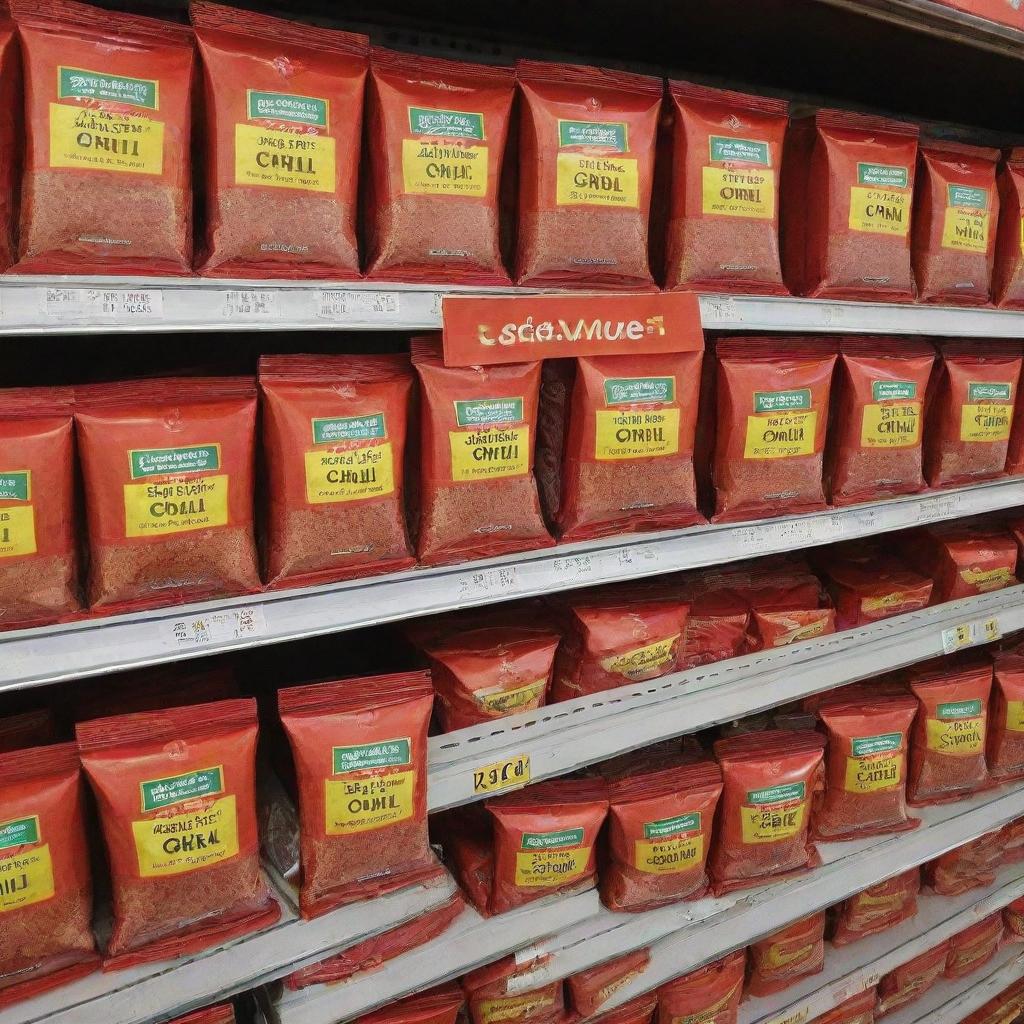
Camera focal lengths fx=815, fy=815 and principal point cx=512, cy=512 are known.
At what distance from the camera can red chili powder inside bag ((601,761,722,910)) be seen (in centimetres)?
147

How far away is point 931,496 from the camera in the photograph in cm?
166

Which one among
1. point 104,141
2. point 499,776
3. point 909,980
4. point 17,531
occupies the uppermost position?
point 104,141

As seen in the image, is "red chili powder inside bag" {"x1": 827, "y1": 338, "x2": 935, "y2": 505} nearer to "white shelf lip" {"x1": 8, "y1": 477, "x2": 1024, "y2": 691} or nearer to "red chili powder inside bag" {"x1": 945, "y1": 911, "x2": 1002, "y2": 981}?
"white shelf lip" {"x1": 8, "y1": 477, "x2": 1024, "y2": 691}

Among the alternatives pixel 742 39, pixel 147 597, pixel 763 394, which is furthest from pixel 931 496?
pixel 147 597

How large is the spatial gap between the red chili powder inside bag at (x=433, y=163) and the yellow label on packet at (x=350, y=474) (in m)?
0.25

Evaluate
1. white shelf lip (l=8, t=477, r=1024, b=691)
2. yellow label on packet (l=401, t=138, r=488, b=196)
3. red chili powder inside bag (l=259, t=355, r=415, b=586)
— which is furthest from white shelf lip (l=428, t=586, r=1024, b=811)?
yellow label on packet (l=401, t=138, r=488, b=196)

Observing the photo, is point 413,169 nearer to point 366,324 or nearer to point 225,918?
point 366,324

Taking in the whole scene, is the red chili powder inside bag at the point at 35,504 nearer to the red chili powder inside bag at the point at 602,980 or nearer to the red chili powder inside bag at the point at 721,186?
the red chili powder inside bag at the point at 721,186

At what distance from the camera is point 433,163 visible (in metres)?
1.12

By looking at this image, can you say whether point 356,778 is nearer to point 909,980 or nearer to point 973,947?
point 909,980

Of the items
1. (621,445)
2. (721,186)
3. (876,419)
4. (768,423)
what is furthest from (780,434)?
(721,186)

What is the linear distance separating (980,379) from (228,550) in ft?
4.89

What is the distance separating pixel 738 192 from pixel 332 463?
79cm

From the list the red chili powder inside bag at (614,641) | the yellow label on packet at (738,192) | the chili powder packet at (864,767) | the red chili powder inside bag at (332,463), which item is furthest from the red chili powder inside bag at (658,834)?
the yellow label on packet at (738,192)
